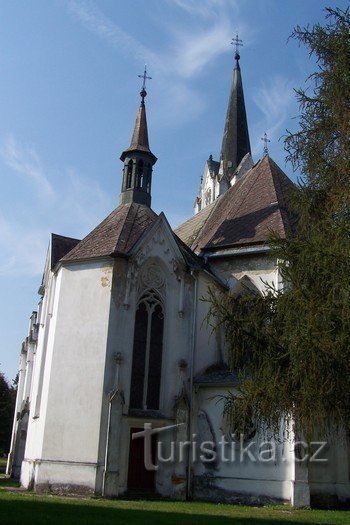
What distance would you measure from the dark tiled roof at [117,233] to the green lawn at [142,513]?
757 cm

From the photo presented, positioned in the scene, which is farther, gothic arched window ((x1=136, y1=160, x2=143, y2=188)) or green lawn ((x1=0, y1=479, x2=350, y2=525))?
gothic arched window ((x1=136, y1=160, x2=143, y2=188))

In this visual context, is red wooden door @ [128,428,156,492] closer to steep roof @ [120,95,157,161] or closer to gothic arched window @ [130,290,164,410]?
gothic arched window @ [130,290,164,410]

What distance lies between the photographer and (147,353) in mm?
18750

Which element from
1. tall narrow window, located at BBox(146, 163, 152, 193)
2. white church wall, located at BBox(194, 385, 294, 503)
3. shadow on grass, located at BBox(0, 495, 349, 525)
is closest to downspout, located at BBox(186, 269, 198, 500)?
white church wall, located at BBox(194, 385, 294, 503)

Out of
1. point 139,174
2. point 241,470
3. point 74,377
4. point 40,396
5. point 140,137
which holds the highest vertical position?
point 140,137

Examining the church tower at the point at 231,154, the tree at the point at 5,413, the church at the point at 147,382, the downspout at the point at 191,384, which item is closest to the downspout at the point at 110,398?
the church at the point at 147,382

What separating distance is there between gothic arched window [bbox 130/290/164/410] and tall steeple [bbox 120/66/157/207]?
5.33 metres

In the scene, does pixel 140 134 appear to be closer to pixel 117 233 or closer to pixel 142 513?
pixel 117 233

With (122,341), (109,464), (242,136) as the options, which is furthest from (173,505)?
(242,136)

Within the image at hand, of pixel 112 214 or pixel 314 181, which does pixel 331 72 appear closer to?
pixel 314 181

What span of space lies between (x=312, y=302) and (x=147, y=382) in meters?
9.29

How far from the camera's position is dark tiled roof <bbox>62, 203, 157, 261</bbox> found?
1927cm

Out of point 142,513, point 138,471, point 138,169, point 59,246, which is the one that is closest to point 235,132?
point 138,169

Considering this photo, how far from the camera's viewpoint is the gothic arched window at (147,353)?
18375mm
